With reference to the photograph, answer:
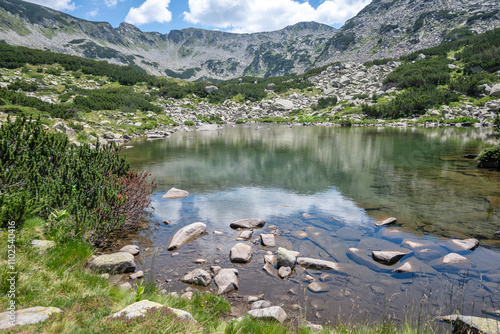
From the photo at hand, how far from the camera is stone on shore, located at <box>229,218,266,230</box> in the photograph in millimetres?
8891

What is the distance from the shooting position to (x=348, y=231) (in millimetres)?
8445

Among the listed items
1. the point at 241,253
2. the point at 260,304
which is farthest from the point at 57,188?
the point at 260,304

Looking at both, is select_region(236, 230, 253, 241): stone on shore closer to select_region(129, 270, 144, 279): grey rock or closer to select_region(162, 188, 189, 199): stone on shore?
select_region(129, 270, 144, 279): grey rock

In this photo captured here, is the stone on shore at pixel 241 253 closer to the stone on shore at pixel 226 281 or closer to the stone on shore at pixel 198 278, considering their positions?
the stone on shore at pixel 226 281

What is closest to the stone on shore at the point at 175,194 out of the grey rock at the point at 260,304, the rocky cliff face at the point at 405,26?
the grey rock at the point at 260,304

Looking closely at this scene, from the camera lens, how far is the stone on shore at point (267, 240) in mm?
7581

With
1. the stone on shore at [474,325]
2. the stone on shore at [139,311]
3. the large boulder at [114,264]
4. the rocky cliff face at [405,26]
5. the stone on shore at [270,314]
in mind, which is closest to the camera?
the stone on shore at [139,311]

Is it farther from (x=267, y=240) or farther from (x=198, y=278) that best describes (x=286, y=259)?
(x=198, y=278)

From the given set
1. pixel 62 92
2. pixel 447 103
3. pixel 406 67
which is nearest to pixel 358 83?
pixel 406 67

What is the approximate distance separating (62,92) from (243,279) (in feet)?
194

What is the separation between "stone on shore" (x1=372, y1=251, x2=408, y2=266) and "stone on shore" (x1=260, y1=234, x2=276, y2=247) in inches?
112

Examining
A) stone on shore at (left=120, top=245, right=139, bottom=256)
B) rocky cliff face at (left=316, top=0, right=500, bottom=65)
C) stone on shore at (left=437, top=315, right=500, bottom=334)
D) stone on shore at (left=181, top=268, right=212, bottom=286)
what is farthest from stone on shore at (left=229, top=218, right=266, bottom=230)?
rocky cliff face at (left=316, top=0, right=500, bottom=65)

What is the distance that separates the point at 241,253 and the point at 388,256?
3.95 m

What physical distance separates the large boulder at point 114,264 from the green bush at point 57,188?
0.92 metres
